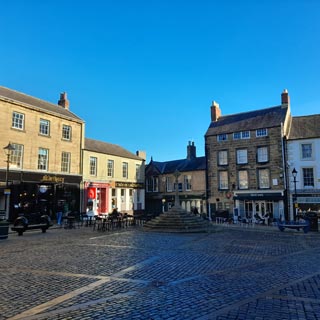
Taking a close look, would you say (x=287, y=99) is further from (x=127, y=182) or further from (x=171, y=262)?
(x=171, y=262)

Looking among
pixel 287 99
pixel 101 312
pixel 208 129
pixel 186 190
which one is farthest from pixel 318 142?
pixel 101 312

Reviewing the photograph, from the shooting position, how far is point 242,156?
106ft

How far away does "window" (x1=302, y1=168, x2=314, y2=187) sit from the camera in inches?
1117

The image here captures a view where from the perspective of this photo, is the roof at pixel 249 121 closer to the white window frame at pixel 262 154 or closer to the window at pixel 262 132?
the window at pixel 262 132

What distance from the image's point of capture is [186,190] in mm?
37875

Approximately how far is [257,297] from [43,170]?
23482 millimetres

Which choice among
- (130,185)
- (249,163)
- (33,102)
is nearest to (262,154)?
(249,163)

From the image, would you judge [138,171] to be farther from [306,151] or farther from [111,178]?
[306,151]

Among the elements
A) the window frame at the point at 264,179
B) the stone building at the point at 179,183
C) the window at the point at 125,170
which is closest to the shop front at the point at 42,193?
the window at the point at 125,170

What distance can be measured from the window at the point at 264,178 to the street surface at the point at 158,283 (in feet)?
63.4

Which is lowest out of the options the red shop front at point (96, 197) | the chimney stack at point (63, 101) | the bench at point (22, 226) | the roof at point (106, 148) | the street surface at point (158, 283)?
the street surface at point (158, 283)

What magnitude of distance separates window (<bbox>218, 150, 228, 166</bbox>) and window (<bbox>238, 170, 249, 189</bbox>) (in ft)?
6.63

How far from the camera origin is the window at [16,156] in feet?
78.0

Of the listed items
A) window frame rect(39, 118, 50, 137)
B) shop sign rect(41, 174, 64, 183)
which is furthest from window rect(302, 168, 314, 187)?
window frame rect(39, 118, 50, 137)
